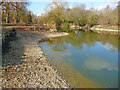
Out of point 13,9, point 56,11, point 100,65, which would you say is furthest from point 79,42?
point 56,11

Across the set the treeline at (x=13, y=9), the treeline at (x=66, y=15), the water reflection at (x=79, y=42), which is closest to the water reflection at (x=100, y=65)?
the water reflection at (x=79, y=42)

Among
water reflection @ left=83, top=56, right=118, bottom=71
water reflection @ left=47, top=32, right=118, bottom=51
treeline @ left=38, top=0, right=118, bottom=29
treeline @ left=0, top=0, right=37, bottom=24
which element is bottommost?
water reflection @ left=83, top=56, right=118, bottom=71

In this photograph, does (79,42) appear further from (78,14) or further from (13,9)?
(78,14)

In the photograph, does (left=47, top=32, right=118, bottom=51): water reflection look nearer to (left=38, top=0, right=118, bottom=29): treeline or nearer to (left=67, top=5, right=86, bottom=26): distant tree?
(left=38, top=0, right=118, bottom=29): treeline

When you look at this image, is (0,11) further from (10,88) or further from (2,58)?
(10,88)

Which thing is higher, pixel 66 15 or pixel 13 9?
pixel 66 15

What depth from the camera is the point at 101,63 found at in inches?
208

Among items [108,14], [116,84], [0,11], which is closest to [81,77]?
[116,84]

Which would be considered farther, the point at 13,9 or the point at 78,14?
the point at 78,14

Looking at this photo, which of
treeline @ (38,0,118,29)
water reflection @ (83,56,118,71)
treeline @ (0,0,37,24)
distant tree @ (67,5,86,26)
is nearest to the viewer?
treeline @ (0,0,37,24)

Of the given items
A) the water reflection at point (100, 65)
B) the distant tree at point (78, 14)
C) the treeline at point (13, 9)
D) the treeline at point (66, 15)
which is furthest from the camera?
the distant tree at point (78, 14)

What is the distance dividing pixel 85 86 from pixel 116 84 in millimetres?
1161

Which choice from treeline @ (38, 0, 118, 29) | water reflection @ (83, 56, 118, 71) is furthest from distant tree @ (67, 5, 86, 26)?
water reflection @ (83, 56, 118, 71)

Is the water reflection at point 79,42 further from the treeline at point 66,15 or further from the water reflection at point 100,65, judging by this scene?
the treeline at point 66,15
